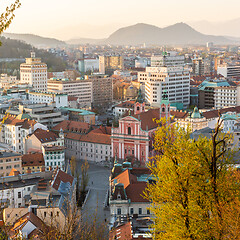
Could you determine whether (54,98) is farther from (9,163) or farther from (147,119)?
(9,163)

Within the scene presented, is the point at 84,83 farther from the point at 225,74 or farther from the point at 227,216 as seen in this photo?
the point at 227,216

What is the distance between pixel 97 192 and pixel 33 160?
7.93m

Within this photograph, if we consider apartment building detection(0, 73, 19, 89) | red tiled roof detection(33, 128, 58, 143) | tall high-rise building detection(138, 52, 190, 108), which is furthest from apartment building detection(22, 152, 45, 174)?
apartment building detection(0, 73, 19, 89)

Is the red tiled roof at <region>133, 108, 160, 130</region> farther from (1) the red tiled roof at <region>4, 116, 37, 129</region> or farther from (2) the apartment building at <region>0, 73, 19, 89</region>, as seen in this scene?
(2) the apartment building at <region>0, 73, 19, 89</region>

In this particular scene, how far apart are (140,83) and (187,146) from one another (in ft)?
293

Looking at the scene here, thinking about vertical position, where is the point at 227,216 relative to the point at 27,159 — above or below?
above

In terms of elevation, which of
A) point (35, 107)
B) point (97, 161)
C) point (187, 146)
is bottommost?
point (97, 161)

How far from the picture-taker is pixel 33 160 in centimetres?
4744

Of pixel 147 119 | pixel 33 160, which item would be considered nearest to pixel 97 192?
pixel 33 160

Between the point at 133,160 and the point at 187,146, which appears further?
the point at 133,160

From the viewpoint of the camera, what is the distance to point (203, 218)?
48.3 ft

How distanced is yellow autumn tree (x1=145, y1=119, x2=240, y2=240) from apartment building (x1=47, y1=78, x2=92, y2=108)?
254ft

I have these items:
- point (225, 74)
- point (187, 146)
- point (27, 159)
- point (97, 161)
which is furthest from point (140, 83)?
point (187, 146)

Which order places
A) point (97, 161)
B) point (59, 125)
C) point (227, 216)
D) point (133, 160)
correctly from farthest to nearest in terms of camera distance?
point (59, 125) < point (97, 161) < point (133, 160) < point (227, 216)
